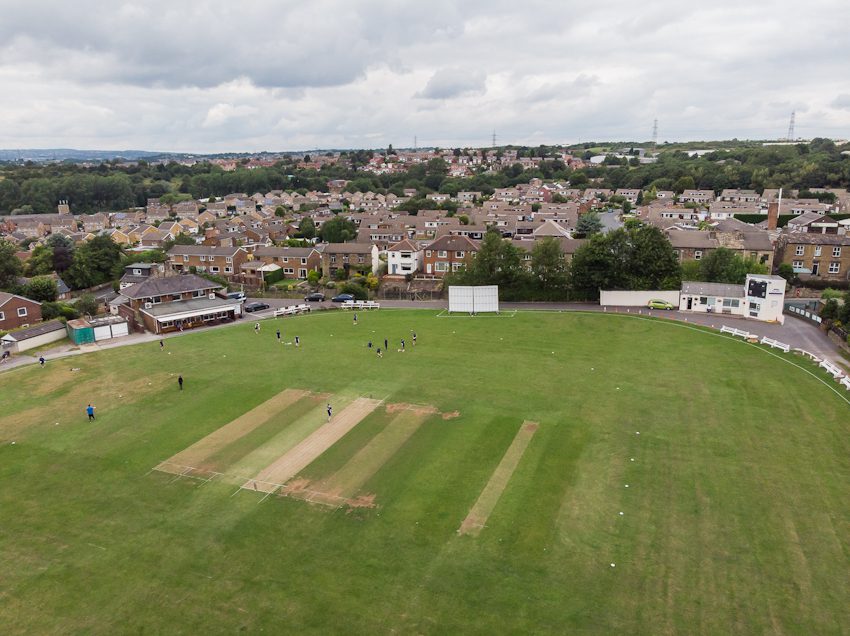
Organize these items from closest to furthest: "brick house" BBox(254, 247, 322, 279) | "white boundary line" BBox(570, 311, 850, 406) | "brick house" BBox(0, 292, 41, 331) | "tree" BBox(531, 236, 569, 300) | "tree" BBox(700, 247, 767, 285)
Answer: "white boundary line" BBox(570, 311, 850, 406) → "brick house" BBox(0, 292, 41, 331) → "tree" BBox(700, 247, 767, 285) → "tree" BBox(531, 236, 569, 300) → "brick house" BBox(254, 247, 322, 279)

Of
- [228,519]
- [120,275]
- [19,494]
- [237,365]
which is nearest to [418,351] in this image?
[237,365]

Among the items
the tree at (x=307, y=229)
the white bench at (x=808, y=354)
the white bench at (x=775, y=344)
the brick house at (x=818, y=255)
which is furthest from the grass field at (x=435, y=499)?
the tree at (x=307, y=229)

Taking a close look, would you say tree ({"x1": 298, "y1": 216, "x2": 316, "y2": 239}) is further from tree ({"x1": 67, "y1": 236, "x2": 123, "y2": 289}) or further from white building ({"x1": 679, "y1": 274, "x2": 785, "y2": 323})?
white building ({"x1": 679, "y1": 274, "x2": 785, "y2": 323})

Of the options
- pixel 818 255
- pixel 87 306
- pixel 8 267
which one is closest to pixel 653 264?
pixel 818 255

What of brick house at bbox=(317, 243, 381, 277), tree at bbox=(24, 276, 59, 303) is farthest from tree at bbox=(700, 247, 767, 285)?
tree at bbox=(24, 276, 59, 303)

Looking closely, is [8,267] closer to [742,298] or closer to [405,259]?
[405,259]

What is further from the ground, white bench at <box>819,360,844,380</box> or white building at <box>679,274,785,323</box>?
white building at <box>679,274,785,323</box>

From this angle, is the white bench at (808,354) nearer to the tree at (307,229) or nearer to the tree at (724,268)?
the tree at (724,268)

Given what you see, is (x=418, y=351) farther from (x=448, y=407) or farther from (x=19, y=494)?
(x=19, y=494)
